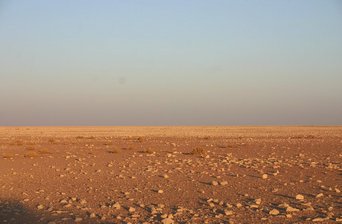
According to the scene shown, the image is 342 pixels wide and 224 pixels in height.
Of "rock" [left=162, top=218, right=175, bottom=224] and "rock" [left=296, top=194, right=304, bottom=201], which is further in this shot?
"rock" [left=296, top=194, right=304, bottom=201]

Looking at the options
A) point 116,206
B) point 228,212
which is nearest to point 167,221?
point 228,212

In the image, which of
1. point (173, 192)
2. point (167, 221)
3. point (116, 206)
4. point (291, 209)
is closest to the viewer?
point (167, 221)

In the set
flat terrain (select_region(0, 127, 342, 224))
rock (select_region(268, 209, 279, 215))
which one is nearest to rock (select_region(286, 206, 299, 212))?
flat terrain (select_region(0, 127, 342, 224))

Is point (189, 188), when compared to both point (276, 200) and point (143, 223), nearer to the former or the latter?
point (276, 200)

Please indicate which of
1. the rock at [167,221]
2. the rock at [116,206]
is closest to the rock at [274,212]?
the rock at [167,221]

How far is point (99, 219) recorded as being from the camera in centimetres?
749

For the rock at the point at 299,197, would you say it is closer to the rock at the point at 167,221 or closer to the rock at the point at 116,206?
the rock at the point at 167,221

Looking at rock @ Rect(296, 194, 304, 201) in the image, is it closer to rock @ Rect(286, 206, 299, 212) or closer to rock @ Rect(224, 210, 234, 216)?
rock @ Rect(286, 206, 299, 212)

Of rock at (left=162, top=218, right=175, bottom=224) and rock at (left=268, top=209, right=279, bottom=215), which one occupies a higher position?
rock at (left=268, top=209, right=279, bottom=215)

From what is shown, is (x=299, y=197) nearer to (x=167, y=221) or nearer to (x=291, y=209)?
(x=291, y=209)

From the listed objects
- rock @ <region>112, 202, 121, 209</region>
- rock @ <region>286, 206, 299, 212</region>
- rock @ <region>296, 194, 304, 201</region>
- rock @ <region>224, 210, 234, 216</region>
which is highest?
rock @ <region>296, 194, 304, 201</region>

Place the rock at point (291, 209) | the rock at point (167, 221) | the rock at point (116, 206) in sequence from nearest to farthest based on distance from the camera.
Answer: the rock at point (167, 221) → the rock at point (291, 209) → the rock at point (116, 206)

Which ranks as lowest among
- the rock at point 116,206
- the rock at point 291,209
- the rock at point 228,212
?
the rock at point 116,206

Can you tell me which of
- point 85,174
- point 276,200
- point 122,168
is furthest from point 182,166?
point 276,200
